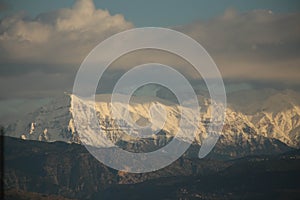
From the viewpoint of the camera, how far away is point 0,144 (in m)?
82.2

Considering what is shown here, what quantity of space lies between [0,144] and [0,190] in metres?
5.02

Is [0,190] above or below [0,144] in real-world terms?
below

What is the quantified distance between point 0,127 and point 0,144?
1.87 m

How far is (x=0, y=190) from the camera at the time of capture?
8219 centimetres

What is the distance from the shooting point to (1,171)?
8256 centimetres

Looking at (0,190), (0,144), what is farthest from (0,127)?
(0,190)

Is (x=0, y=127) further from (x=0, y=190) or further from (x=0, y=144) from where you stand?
(x=0, y=190)

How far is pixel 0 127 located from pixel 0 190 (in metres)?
6.87

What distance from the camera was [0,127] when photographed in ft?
271

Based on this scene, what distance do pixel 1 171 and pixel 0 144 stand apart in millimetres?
2997

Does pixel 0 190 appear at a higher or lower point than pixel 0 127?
lower
